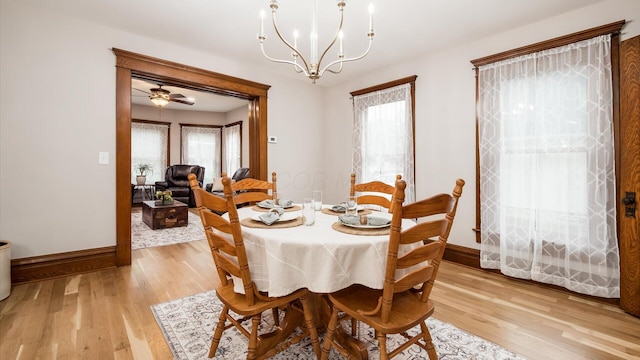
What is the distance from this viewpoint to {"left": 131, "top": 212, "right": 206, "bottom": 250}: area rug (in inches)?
153

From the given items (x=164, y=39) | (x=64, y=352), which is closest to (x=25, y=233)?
(x=64, y=352)

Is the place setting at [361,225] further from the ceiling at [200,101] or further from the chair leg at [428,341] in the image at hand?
the ceiling at [200,101]

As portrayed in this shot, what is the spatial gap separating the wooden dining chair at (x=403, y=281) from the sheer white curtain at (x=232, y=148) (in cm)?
674

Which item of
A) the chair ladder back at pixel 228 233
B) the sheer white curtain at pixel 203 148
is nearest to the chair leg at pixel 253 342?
the chair ladder back at pixel 228 233

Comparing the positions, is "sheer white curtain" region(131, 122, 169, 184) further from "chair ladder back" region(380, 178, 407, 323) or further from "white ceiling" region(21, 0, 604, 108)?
"chair ladder back" region(380, 178, 407, 323)

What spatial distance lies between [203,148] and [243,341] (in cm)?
735

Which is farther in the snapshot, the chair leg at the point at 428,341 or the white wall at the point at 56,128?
the white wall at the point at 56,128

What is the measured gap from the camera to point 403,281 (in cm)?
120

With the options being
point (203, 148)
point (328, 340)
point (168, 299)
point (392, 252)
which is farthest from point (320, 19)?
point (203, 148)

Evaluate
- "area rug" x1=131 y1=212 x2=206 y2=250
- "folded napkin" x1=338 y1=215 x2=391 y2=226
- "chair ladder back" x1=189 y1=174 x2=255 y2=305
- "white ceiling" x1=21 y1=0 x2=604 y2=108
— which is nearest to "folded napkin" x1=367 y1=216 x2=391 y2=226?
"folded napkin" x1=338 y1=215 x2=391 y2=226

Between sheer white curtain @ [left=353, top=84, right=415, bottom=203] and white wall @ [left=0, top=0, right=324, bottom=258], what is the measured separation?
2.70 meters

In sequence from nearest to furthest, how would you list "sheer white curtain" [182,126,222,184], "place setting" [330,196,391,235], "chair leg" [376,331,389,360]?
"chair leg" [376,331,389,360] < "place setting" [330,196,391,235] < "sheer white curtain" [182,126,222,184]

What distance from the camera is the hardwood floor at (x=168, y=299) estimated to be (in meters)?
1.65

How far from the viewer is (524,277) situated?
268cm
